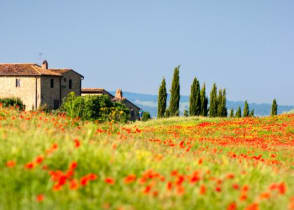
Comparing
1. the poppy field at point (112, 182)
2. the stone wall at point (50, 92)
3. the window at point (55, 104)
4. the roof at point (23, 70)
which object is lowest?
the poppy field at point (112, 182)

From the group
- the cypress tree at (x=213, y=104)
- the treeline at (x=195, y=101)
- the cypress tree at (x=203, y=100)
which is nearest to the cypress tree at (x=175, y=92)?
the treeline at (x=195, y=101)

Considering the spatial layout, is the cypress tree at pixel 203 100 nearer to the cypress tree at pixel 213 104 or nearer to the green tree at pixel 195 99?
the green tree at pixel 195 99

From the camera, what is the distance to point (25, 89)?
58.9 metres

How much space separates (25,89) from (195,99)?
24942 millimetres

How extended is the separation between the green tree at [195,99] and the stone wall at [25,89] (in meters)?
22.3

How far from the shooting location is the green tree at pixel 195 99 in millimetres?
58094

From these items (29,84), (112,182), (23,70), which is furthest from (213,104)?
(112,182)

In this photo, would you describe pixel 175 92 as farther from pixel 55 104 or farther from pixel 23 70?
pixel 23 70

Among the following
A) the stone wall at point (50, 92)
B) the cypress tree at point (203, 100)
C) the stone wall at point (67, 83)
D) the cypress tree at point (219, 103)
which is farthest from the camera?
the cypress tree at point (219, 103)

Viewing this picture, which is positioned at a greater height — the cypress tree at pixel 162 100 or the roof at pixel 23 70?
the roof at pixel 23 70

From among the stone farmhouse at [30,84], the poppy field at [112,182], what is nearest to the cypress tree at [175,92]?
the stone farmhouse at [30,84]

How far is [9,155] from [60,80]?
57.5 m

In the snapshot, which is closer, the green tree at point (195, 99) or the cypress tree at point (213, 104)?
the green tree at point (195, 99)

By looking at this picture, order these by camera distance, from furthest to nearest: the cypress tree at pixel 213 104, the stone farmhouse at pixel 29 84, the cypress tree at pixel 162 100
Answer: the cypress tree at pixel 213 104
the stone farmhouse at pixel 29 84
the cypress tree at pixel 162 100
